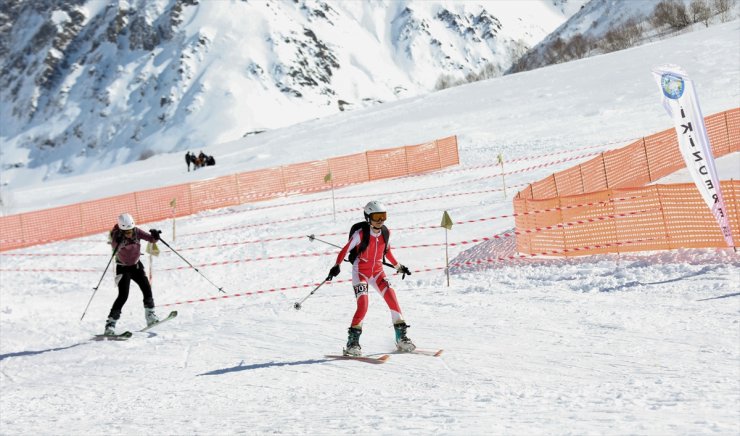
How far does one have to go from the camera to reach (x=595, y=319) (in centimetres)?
1023

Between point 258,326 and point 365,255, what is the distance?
3382mm

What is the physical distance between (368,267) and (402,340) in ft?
3.07

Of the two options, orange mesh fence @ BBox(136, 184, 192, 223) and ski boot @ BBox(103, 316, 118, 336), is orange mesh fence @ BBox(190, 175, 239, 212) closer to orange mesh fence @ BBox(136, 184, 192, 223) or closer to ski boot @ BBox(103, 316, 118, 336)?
orange mesh fence @ BBox(136, 184, 192, 223)

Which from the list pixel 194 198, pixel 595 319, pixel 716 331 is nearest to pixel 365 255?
pixel 595 319

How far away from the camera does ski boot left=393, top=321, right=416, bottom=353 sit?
916cm

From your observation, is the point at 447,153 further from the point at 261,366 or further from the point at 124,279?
the point at 261,366

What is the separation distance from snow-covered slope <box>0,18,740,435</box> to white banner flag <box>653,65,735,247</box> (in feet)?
4.25

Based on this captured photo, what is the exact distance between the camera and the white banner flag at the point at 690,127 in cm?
1126

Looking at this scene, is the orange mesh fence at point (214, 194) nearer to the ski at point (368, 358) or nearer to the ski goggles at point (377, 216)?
the ski at point (368, 358)

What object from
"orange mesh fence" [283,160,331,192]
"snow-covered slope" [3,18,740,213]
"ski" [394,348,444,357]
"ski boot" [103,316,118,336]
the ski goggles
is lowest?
"ski" [394,348,444,357]

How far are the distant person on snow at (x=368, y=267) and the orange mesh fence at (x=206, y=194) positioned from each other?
1960 cm

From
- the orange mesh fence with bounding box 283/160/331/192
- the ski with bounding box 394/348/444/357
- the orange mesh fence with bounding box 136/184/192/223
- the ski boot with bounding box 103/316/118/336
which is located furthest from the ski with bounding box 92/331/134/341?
the orange mesh fence with bounding box 283/160/331/192

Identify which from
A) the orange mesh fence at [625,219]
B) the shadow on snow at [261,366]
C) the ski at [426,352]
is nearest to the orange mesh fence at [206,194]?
the orange mesh fence at [625,219]

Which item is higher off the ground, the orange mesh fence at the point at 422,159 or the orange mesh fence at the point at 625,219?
the orange mesh fence at the point at 422,159
